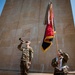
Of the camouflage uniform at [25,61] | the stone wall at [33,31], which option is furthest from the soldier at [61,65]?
the stone wall at [33,31]

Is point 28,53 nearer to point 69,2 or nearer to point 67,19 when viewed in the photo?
point 67,19

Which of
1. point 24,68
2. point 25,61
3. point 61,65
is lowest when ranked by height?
point 24,68

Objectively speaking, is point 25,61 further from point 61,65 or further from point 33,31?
point 33,31

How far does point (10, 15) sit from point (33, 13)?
1459 mm

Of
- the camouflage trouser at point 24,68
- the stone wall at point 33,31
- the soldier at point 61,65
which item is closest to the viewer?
the soldier at point 61,65

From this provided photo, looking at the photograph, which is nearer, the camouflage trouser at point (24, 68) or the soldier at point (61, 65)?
the soldier at point (61, 65)

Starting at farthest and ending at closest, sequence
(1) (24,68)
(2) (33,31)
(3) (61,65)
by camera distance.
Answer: (2) (33,31) → (1) (24,68) → (3) (61,65)

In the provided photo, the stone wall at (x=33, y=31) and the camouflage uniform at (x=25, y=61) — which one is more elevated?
the stone wall at (x=33, y=31)

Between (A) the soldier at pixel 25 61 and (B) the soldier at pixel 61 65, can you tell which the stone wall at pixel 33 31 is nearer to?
(A) the soldier at pixel 25 61

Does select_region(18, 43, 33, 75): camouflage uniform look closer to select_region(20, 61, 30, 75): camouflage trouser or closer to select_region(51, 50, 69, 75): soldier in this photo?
select_region(20, 61, 30, 75): camouflage trouser

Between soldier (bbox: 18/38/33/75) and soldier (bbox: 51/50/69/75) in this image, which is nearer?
soldier (bbox: 51/50/69/75)

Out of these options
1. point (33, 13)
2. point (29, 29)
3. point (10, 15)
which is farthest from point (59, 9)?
point (10, 15)

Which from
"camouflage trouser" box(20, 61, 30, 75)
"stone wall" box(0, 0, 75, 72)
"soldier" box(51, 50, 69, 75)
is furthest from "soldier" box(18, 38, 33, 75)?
"stone wall" box(0, 0, 75, 72)

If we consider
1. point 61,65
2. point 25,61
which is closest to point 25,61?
point 25,61
